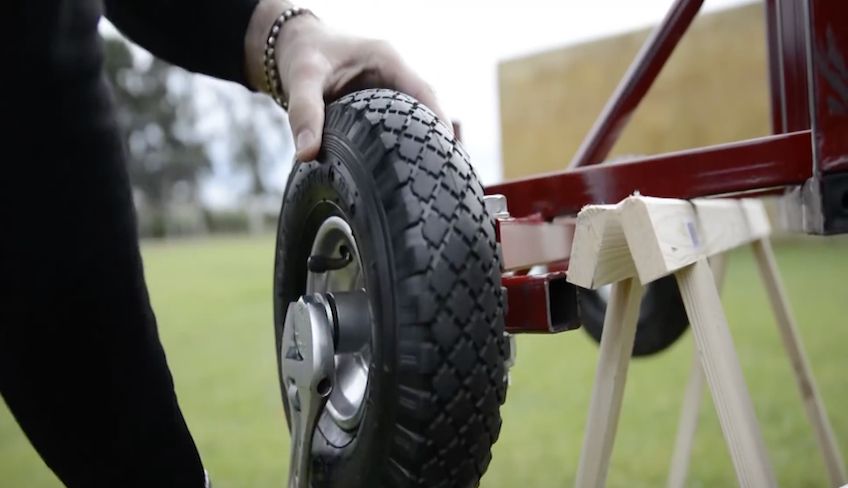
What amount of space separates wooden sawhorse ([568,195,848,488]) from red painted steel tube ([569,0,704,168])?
0.28 m

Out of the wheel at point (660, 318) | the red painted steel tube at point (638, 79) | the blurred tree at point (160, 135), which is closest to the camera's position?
the red painted steel tube at point (638, 79)

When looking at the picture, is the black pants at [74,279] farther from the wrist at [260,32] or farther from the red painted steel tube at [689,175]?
the red painted steel tube at [689,175]

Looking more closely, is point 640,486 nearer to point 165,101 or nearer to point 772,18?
point 772,18

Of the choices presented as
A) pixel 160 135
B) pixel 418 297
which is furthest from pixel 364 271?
pixel 160 135

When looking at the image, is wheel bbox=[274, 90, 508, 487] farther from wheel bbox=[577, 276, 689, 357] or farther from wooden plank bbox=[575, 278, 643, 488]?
wheel bbox=[577, 276, 689, 357]

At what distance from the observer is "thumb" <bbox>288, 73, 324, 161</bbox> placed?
720 millimetres

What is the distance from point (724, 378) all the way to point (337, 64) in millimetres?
513

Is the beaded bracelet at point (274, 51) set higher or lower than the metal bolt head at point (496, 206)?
higher

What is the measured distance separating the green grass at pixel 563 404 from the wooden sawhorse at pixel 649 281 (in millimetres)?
637

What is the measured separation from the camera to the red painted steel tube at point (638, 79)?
105 cm

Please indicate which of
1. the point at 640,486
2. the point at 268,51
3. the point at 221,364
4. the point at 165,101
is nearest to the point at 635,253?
the point at 268,51

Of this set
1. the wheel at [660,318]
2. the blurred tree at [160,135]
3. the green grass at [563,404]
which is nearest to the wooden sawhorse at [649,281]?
the wheel at [660,318]

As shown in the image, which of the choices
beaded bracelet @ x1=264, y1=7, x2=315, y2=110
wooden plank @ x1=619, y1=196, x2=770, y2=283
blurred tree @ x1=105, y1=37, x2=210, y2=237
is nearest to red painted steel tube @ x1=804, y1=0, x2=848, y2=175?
wooden plank @ x1=619, y1=196, x2=770, y2=283

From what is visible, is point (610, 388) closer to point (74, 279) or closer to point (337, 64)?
point (337, 64)
